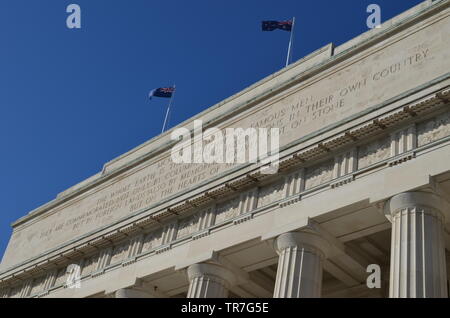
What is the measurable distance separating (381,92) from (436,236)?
742cm

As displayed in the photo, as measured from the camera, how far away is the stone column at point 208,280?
28.9 m

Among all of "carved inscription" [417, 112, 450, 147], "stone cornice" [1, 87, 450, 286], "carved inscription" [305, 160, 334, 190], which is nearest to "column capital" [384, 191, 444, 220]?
"stone cornice" [1, 87, 450, 286]

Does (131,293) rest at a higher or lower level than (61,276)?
lower

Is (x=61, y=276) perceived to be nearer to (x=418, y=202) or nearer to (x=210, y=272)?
(x=210, y=272)

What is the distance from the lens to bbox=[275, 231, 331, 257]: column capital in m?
26.4

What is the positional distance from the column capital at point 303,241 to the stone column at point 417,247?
336 centimetres

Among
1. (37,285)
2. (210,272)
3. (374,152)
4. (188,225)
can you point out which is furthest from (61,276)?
(374,152)

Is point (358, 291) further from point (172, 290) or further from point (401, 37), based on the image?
point (401, 37)

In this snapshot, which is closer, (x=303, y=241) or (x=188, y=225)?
(x=303, y=241)

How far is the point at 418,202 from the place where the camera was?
76.7ft

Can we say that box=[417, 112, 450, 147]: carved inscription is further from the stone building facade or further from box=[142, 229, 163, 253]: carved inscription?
box=[142, 229, 163, 253]: carved inscription

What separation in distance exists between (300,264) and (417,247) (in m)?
5.13
